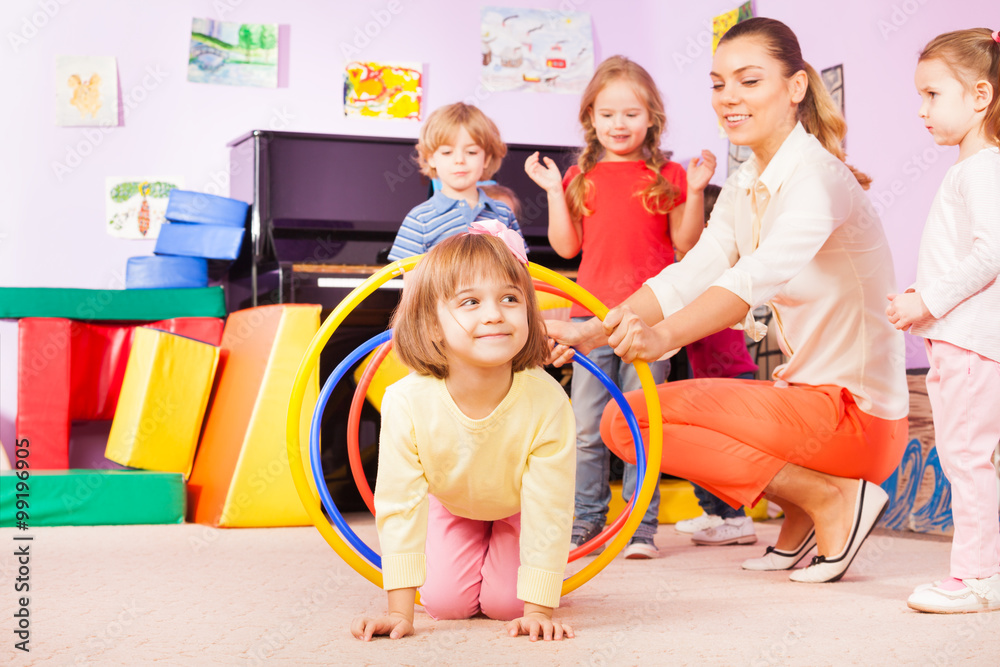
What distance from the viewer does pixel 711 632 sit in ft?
4.59

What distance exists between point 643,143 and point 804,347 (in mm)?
851

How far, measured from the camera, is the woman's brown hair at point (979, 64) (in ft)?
5.27

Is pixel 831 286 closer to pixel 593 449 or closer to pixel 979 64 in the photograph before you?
pixel 979 64

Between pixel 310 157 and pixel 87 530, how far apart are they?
1.44 meters

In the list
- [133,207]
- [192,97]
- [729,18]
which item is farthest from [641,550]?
[192,97]

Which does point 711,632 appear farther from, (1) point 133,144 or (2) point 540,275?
(1) point 133,144

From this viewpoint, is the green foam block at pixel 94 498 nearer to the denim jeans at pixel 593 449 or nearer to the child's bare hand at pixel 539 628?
the denim jeans at pixel 593 449

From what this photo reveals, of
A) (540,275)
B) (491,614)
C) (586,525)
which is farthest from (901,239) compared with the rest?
(491,614)

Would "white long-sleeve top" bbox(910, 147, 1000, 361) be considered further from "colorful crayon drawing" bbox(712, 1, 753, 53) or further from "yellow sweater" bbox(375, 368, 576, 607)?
"colorful crayon drawing" bbox(712, 1, 753, 53)

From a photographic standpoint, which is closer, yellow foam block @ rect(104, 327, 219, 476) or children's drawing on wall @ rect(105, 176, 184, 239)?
yellow foam block @ rect(104, 327, 219, 476)

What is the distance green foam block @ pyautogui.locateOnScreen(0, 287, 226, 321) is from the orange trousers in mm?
2025

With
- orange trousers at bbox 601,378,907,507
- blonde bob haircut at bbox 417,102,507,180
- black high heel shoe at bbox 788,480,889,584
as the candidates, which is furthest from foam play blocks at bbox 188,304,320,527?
black high heel shoe at bbox 788,480,889,584

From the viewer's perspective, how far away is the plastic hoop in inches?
61.9

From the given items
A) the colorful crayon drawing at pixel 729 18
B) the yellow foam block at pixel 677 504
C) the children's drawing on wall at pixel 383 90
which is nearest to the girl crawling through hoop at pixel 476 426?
the yellow foam block at pixel 677 504
